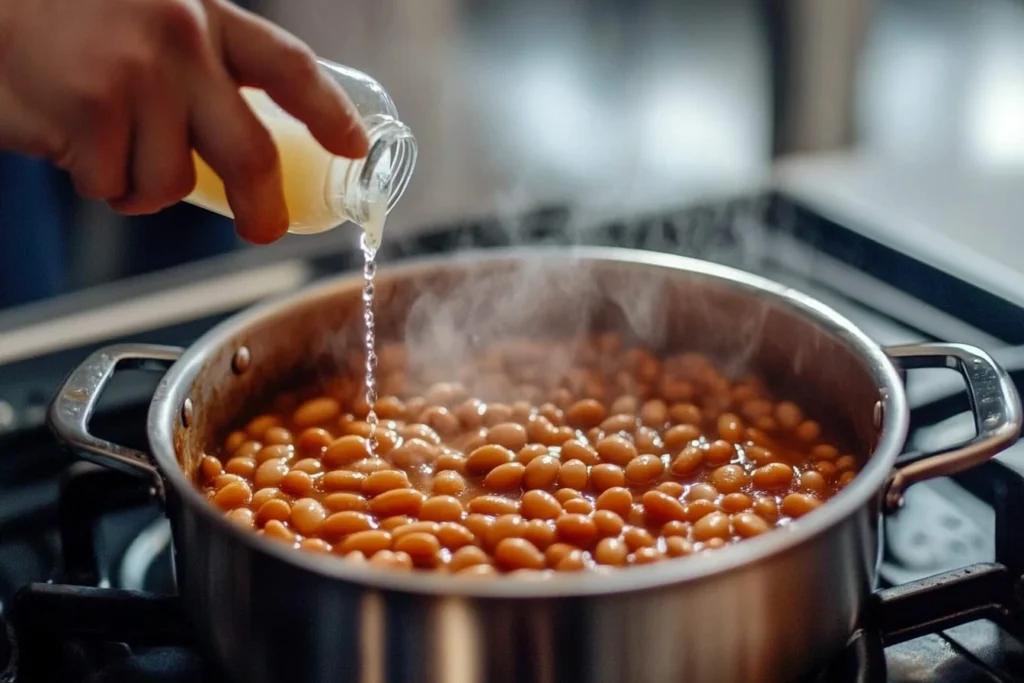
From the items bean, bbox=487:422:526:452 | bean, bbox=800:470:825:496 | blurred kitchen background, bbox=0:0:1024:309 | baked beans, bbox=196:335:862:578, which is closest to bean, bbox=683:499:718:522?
baked beans, bbox=196:335:862:578

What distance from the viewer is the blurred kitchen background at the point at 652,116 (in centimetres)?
150

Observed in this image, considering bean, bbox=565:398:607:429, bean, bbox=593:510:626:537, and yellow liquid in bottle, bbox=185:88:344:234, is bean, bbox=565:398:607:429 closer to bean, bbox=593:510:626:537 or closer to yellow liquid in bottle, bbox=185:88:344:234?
bean, bbox=593:510:626:537

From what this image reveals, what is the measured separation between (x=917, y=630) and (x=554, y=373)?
51 cm

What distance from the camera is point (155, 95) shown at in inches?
28.8

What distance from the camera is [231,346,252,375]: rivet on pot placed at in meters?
1.06

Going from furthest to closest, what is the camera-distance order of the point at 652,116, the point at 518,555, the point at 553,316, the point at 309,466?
the point at 652,116 < the point at 553,316 < the point at 309,466 < the point at 518,555

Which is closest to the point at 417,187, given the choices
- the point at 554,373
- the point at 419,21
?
the point at 419,21

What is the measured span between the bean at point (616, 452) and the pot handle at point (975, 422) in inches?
10.3

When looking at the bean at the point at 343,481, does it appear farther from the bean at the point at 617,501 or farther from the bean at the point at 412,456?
the bean at the point at 617,501

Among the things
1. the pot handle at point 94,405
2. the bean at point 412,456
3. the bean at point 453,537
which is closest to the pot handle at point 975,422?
the bean at point 453,537

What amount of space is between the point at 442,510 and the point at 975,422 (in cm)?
44

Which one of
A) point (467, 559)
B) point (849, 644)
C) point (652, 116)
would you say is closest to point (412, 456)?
point (467, 559)

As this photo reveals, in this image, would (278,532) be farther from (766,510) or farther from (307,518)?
(766,510)

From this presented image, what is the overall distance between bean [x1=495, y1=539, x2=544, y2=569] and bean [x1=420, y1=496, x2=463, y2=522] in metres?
0.09
